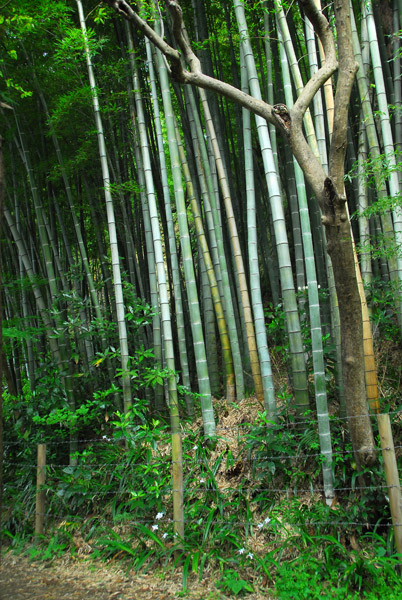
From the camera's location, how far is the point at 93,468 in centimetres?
389

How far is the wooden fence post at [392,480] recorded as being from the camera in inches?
95.1

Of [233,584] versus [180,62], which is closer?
[233,584]

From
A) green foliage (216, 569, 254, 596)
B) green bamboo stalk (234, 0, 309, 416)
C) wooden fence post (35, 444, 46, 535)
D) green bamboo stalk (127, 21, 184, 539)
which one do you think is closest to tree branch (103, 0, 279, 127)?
green bamboo stalk (234, 0, 309, 416)

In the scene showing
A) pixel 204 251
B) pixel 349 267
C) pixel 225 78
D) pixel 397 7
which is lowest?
pixel 349 267

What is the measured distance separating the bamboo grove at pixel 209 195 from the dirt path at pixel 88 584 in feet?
2.55

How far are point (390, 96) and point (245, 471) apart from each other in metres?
3.60

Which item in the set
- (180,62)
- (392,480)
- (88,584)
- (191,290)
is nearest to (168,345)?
(191,290)

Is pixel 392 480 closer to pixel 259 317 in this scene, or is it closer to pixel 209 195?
pixel 259 317

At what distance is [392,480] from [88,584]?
1807 millimetres

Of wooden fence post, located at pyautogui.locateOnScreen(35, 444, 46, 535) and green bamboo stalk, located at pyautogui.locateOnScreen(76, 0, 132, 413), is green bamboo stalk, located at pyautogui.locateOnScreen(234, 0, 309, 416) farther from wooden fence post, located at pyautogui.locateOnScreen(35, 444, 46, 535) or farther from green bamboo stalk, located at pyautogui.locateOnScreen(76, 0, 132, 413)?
wooden fence post, located at pyautogui.locateOnScreen(35, 444, 46, 535)

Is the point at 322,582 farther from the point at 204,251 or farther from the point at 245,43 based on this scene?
the point at 245,43

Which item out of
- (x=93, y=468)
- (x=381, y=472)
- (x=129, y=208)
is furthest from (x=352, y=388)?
(x=129, y=208)

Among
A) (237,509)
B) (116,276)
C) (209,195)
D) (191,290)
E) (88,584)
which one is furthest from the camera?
(209,195)

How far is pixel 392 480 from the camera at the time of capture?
96.0 inches
